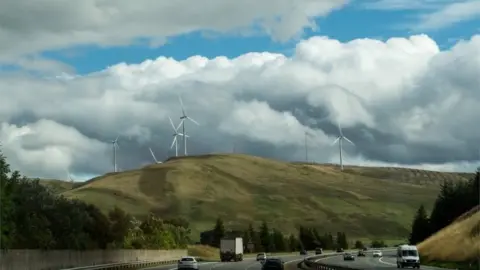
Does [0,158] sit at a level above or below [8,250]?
above

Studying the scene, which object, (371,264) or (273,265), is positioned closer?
(273,265)

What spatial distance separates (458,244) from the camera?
105625mm

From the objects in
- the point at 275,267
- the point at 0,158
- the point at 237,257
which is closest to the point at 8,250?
the point at 0,158

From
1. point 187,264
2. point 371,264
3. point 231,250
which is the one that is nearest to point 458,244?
point 371,264

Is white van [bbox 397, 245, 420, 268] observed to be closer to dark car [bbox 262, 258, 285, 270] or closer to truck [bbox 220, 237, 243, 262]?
dark car [bbox 262, 258, 285, 270]

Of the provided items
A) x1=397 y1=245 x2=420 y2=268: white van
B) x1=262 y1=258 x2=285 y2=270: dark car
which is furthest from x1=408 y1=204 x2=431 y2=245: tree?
x1=262 y1=258 x2=285 y2=270: dark car

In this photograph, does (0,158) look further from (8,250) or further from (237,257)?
(237,257)

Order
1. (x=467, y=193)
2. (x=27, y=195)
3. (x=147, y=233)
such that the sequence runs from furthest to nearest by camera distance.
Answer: (x=147, y=233)
(x=467, y=193)
(x=27, y=195)

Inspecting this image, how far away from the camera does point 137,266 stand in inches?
4195

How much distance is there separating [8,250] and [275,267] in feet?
85.4

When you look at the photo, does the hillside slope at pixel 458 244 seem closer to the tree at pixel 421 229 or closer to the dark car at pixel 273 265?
the dark car at pixel 273 265

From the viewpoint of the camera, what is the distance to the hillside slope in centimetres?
9800

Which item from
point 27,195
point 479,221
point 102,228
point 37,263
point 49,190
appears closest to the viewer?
point 37,263

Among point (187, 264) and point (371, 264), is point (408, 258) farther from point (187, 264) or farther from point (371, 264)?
point (187, 264)
